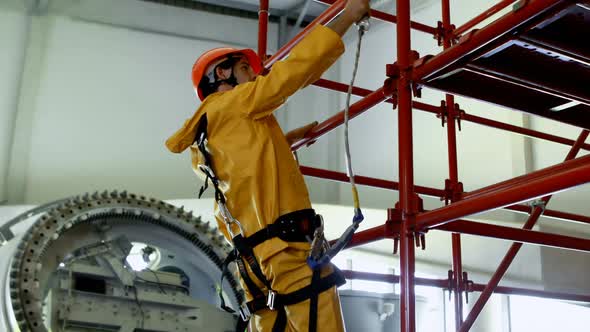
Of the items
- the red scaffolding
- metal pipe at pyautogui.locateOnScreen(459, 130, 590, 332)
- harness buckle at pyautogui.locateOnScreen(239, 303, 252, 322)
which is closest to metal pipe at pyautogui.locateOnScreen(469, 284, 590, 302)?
metal pipe at pyautogui.locateOnScreen(459, 130, 590, 332)

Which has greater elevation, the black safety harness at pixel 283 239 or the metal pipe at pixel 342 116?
the metal pipe at pixel 342 116

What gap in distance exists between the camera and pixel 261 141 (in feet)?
8.64

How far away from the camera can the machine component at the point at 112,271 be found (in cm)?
390

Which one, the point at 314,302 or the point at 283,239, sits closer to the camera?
the point at 314,302

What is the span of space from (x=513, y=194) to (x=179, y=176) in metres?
7.01

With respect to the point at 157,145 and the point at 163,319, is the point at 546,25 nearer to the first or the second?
the point at 163,319

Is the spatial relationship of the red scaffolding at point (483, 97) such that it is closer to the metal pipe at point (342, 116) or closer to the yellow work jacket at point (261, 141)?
the metal pipe at point (342, 116)

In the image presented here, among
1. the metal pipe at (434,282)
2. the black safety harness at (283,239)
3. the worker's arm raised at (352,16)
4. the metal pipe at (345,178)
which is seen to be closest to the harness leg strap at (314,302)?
the black safety harness at (283,239)

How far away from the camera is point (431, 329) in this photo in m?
8.34

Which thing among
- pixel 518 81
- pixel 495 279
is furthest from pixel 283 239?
pixel 495 279

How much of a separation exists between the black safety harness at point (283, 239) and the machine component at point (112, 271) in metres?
1.62

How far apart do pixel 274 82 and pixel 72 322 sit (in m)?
2.20

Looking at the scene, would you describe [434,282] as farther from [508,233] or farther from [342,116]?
[342,116]

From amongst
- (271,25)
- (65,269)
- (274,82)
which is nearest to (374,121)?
(271,25)
